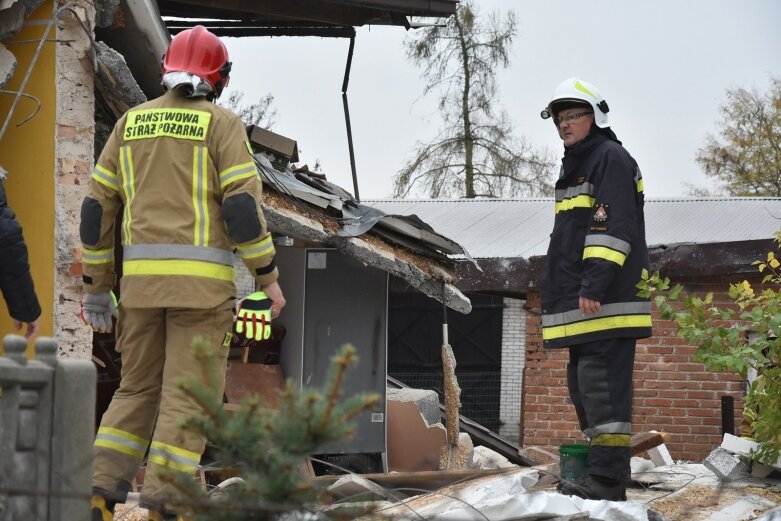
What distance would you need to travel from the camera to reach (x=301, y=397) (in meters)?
2.40

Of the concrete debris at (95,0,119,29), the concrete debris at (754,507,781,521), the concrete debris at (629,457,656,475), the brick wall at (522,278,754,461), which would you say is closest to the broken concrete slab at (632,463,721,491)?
the concrete debris at (629,457,656,475)

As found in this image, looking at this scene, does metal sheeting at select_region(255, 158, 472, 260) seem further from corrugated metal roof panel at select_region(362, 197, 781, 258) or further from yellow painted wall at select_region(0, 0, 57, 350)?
corrugated metal roof panel at select_region(362, 197, 781, 258)

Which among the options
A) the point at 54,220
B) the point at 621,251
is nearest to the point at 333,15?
the point at 54,220

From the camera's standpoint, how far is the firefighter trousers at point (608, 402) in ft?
17.2

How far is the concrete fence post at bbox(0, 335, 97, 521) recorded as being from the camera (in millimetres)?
2748

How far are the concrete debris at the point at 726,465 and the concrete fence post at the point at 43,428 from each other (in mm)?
4273

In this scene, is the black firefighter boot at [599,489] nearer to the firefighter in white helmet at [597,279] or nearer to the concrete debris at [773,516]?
the firefighter in white helmet at [597,279]

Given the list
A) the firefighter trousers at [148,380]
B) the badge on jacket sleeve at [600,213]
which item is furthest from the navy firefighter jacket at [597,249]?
the firefighter trousers at [148,380]

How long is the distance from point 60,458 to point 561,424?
10.0 metres

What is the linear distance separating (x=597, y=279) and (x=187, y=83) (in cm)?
207

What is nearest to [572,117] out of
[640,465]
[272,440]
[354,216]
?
[640,465]

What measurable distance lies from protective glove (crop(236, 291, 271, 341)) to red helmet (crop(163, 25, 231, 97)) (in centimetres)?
87

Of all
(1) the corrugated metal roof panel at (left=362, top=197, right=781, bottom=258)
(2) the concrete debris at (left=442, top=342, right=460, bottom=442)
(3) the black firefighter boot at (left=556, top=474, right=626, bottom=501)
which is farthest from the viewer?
(1) the corrugated metal roof panel at (left=362, top=197, right=781, bottom=258)

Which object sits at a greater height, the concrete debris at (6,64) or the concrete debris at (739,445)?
the concrete debris at (6,64)
